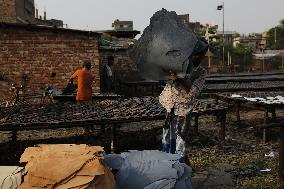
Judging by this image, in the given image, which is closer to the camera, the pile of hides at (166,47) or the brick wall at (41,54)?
the pile of hides at (166,47)

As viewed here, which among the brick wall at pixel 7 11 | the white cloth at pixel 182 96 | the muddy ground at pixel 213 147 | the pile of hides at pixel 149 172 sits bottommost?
the muddy ground at pixel 213 147

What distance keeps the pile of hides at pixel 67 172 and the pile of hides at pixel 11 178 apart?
8 cm

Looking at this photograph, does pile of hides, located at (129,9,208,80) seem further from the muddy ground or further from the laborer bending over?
the muddy ground

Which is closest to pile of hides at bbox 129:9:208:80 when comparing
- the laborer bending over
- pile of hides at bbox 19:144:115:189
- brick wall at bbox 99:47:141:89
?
the laborer bending over

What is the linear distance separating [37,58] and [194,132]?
243 inches

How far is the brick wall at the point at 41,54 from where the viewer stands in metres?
12.5

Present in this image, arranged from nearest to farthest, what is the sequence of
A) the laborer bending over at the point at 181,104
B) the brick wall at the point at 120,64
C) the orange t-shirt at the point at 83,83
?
the laborer bending over at the point at 181,104 → the orange t-shirt at the point at 83,83 → the brick wall at the point at 120,64

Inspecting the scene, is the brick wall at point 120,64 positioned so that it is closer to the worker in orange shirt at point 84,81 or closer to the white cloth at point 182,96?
the worker in orange shirt at point 84,81

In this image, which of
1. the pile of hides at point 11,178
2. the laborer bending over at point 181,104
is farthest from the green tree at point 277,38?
the pile of hides at point 11,178

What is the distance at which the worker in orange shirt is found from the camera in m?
9.04

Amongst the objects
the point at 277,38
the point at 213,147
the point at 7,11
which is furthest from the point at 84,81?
the point at 277,38

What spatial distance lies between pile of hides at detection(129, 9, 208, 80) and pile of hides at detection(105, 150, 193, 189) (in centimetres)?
142

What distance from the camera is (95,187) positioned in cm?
343

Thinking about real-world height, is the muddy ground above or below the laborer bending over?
below
